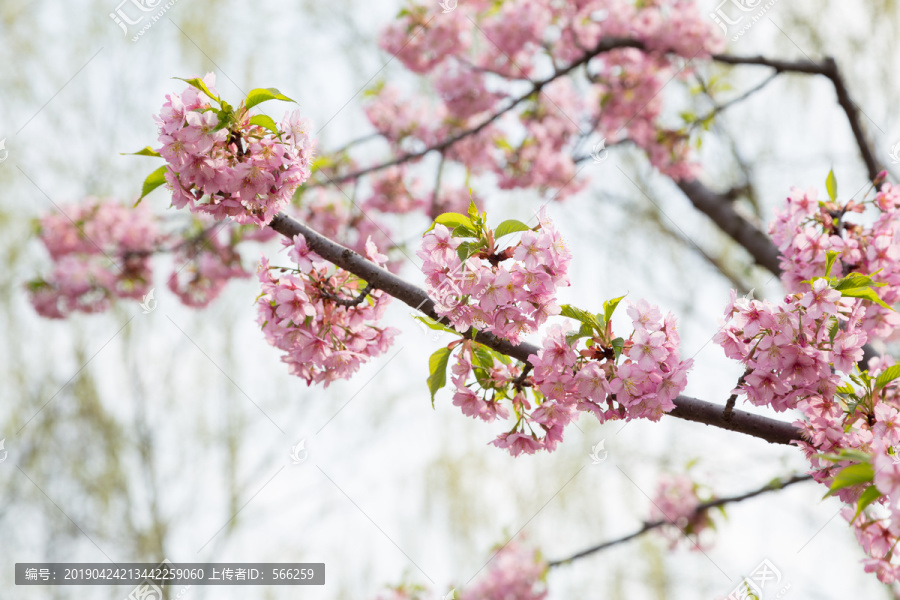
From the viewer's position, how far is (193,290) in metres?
4.48

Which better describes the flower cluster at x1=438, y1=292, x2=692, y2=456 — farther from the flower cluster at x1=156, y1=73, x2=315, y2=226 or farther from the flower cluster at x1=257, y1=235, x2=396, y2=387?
the flower cluster at x1=156, y1=73, x2=315, y2=226

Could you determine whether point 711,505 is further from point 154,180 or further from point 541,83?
point 154,180

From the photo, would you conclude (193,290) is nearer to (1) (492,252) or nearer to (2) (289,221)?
(2) (289,221)

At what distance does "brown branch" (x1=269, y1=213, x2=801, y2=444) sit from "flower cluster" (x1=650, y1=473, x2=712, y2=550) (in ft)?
8.09

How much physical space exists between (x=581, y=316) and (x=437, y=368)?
1.28 ft

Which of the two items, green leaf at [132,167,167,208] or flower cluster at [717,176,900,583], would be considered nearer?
flower cluster at [717,176,900,583]

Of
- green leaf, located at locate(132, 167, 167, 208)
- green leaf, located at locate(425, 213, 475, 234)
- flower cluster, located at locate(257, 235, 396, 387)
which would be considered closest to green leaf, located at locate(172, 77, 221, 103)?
green leaf, located at locate(132, 167, 167, 208)

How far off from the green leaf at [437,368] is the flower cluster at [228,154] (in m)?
0.56

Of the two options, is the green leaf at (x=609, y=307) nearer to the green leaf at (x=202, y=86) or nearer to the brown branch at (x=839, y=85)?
the green leaf at (x=202, y=86)

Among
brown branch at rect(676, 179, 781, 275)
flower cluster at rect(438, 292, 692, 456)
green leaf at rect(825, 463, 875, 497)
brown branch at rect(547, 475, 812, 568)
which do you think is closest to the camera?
green leaf at rect(825, 463, 875, 497)

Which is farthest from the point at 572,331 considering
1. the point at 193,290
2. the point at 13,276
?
the point at 13,276

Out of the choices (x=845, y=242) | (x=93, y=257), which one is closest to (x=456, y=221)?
(x=845, y=242)

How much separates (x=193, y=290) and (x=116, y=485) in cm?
505

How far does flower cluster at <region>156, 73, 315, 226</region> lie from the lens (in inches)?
58.5
